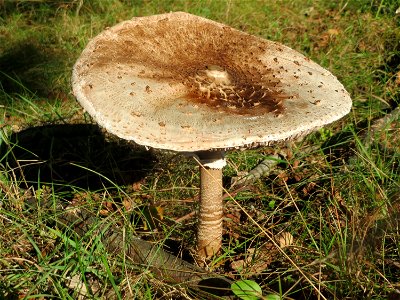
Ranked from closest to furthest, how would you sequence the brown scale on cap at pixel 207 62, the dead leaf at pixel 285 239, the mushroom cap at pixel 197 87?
the mushroom cap at pixel 197 87 → the brown scale on cap at pixel 207 62 → the dead leaf at pixel 285 239

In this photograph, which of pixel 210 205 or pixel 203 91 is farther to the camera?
pixel 210 205

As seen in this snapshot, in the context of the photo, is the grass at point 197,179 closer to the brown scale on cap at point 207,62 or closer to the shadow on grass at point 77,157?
the shadow on grass at point 77,157

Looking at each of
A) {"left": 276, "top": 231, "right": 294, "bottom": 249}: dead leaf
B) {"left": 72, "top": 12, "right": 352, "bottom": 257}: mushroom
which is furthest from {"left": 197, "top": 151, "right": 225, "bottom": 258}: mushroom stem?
{"left": 276, "top": 231, "right": 294, "bottom": 249}: dead leaf

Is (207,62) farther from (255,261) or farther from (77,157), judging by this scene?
(77,157)

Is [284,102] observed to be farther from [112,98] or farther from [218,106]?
[112,98]

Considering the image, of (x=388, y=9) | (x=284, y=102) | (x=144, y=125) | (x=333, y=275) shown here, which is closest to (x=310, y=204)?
(x=333, y=275)

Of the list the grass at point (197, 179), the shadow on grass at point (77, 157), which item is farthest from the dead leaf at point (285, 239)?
the shadow on grass at point (77, 157)

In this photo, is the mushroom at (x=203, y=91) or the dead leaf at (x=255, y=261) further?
the dead leaf at (x=255, y=261)

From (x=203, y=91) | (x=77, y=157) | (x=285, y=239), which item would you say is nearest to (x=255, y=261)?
(x=285, y=239)

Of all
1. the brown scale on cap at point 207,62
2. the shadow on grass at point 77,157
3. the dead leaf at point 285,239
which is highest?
the brown scale on cap at point 207,62
